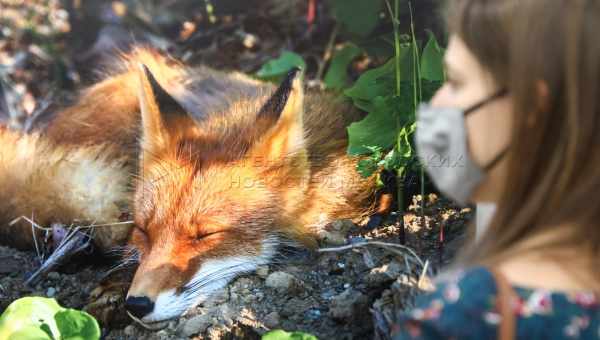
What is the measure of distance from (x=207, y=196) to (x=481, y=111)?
118 cm

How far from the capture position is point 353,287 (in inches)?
86.9

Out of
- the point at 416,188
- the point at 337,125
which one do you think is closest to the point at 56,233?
the point at 337,125

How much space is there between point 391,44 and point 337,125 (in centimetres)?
58

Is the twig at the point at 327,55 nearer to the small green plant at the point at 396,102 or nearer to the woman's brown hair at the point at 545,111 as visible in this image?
the small green plant at the point at 396,102

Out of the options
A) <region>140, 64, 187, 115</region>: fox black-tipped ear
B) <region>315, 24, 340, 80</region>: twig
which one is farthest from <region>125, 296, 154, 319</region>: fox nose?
<region>315, 24, 340, 80</region>: twig

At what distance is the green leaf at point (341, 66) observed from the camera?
360cm

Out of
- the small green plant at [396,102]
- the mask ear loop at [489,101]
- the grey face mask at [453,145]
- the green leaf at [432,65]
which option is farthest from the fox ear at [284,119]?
the mask ear loop at [489,101]

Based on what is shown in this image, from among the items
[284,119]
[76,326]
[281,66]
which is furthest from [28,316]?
[281,66]

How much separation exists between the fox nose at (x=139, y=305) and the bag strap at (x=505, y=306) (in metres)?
1.19

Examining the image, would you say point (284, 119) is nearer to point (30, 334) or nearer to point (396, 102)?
point (396, 102)

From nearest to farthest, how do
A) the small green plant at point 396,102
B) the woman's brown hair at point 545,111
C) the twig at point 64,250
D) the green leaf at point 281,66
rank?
the woman's brown hair at point 545,111
the small green plant at point 396,102
the twig at point 64,250
the green leaf at point 281,66

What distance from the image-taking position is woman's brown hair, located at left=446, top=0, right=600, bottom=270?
1.20 metres

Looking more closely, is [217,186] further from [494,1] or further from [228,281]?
[494,1]

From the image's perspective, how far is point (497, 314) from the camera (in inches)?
49.8
